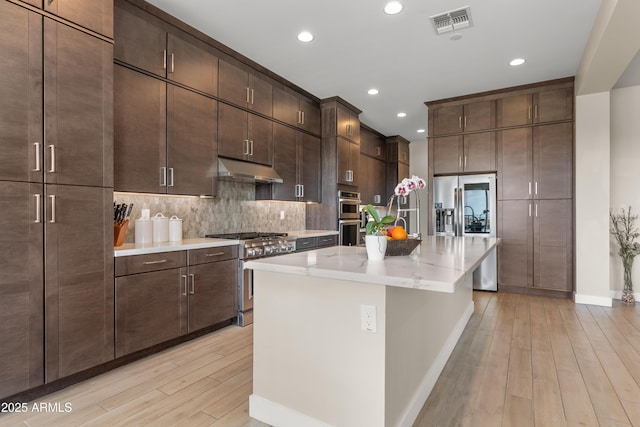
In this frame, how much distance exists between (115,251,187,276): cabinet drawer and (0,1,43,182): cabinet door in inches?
30.3

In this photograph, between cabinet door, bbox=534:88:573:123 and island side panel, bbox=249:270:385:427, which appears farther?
cabinet door, bbox=534:88:573:123

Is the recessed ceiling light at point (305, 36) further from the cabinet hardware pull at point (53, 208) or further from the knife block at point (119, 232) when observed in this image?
the cabinet hardware pull at point (53, 208)

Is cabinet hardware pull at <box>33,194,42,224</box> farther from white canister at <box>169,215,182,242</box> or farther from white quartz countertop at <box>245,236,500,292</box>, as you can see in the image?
white quartz countertop at <box>245,236,500,292</box>

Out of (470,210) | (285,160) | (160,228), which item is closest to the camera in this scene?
(160,228)

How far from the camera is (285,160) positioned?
4.45 meters

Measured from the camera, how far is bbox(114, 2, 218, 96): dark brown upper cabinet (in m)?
2.69

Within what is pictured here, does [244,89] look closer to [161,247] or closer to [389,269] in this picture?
[161,247]

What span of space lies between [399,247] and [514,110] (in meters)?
3.90

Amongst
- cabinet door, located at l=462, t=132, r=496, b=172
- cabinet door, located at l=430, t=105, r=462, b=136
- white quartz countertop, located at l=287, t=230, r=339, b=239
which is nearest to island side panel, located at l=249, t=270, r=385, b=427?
white quartz countertop, located at l=287, t=230, r=339, b=239

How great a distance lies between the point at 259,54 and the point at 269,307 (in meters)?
2.90

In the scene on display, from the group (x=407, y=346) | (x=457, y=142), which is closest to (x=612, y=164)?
(x=457, y=142)

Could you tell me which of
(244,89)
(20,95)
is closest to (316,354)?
(20,95)

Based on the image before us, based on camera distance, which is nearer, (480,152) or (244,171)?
(244,171)

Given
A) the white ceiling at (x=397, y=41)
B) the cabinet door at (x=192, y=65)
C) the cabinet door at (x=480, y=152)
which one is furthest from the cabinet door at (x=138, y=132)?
the cabinet door at (x=480, y=152)
